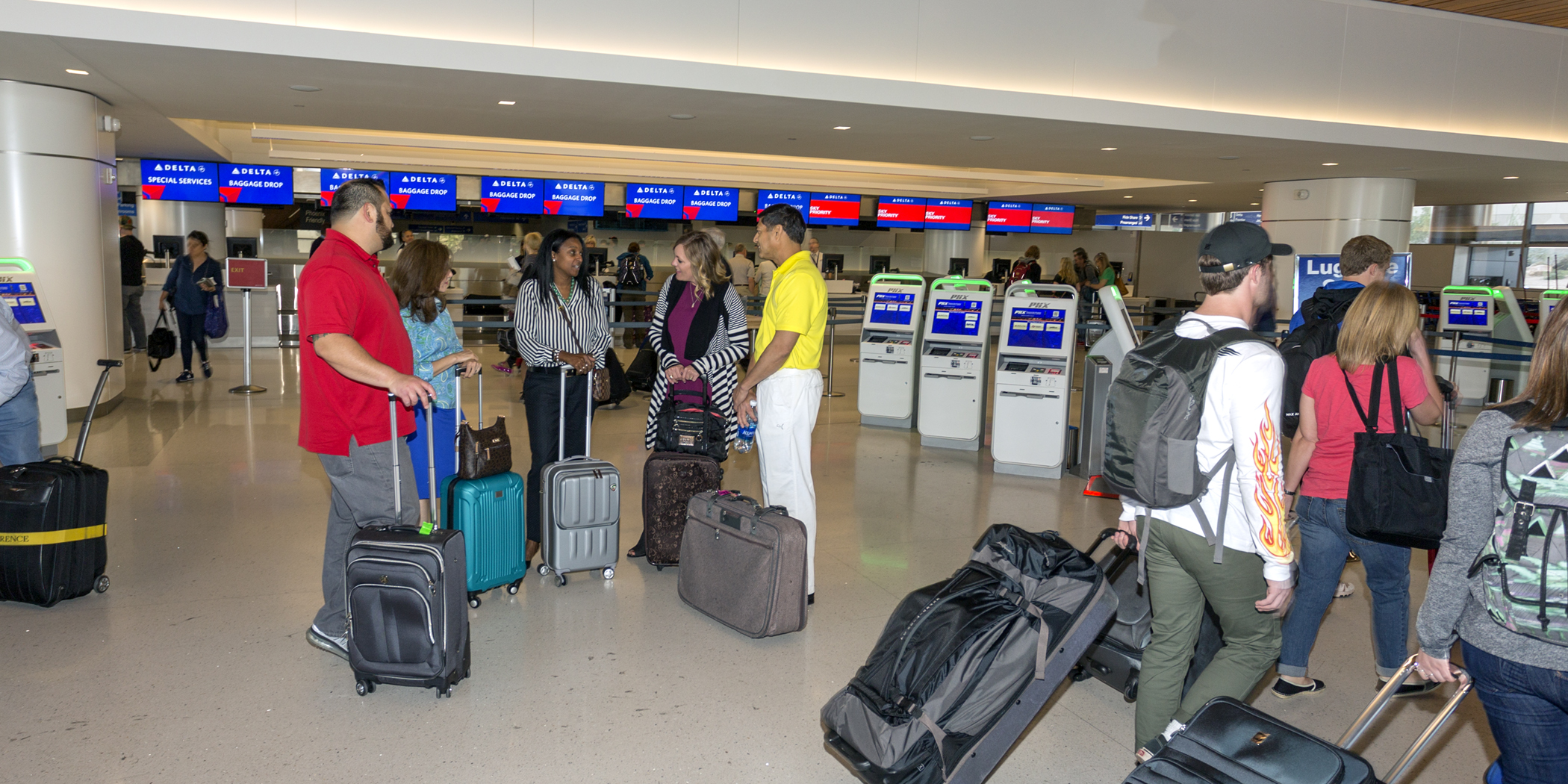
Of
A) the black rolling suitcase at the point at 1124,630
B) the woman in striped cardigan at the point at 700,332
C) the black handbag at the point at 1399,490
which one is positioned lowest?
the black rolling suitcase at the point at 1124,630

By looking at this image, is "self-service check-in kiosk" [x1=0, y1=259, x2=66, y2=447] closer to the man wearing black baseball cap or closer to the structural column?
the structural column

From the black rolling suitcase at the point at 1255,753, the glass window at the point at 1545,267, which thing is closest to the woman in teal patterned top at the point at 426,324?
the black rolling suitcase at the point at 1255,753

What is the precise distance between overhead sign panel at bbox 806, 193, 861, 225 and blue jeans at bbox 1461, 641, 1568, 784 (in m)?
13.8

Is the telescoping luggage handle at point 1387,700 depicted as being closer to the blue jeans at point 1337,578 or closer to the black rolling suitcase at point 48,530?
the blue jeans at point 1337,578

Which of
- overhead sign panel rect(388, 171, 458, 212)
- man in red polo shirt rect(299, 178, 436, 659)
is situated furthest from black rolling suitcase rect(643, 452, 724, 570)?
overhead sign panel rect(388, 171, 458, 212)

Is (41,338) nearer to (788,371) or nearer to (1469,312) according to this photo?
(788,371)

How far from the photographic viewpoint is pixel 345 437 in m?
3.21

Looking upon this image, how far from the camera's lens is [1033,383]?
669 cm

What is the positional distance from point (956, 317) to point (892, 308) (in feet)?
2.72

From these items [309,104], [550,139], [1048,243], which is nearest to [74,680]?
[309,104]

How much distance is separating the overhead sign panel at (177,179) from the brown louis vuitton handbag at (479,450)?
1092 centimetres

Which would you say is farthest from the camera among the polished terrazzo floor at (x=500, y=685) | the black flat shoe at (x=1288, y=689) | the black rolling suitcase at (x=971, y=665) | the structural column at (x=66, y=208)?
the structural column at (x=66, y=208)

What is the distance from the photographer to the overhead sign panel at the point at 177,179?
12328 mm

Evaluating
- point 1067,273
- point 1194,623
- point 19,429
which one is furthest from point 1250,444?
point 1067,273
